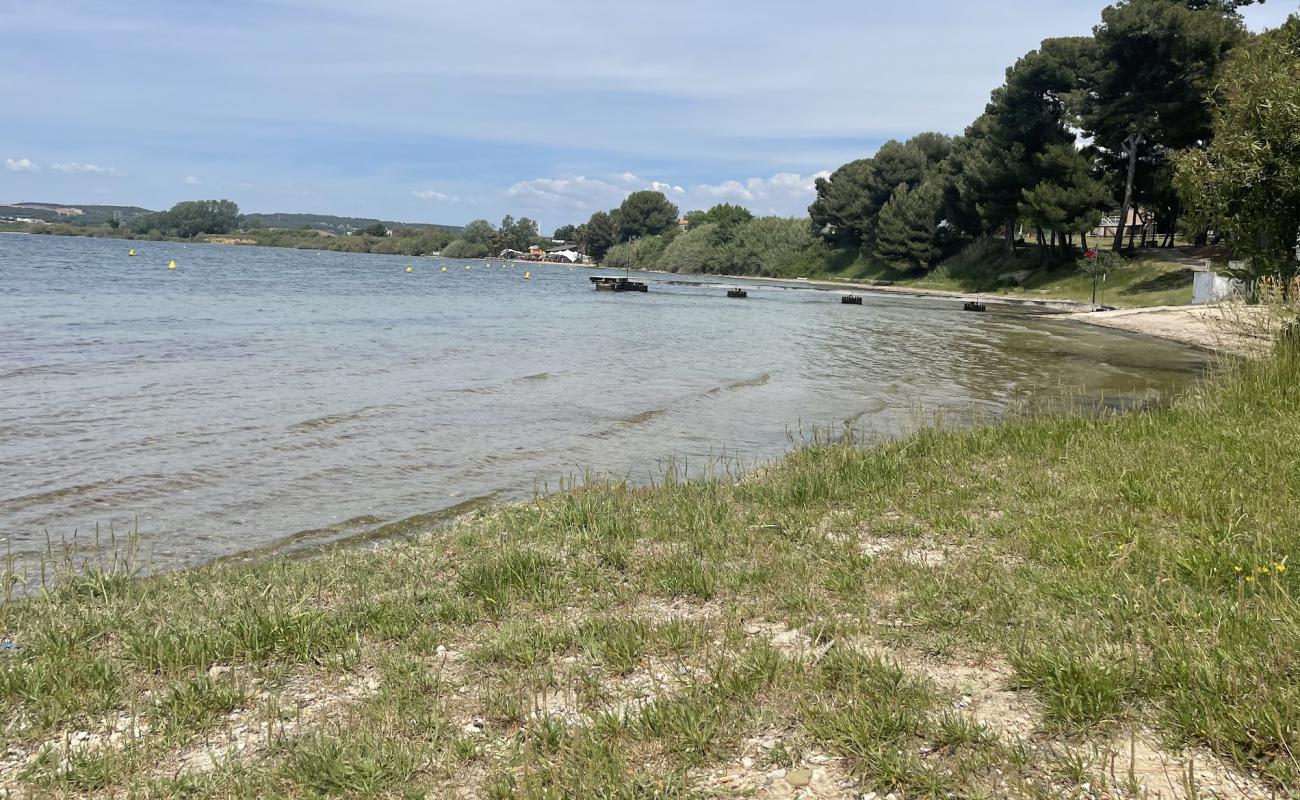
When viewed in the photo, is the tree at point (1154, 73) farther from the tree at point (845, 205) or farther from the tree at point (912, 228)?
the tree at point (845, 205)

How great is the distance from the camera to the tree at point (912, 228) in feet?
291

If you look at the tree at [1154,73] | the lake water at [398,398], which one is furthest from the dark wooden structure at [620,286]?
the tree at [1154,73]

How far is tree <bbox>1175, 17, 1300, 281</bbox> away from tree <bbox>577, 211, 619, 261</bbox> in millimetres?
169779

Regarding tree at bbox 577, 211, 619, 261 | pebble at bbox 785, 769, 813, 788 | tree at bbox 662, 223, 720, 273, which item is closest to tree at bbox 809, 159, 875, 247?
tree at bbox 662, 223, 720, 273

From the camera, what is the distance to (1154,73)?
181ft

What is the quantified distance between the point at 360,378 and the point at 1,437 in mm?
8707

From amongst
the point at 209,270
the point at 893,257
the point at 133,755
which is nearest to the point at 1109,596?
the point at 133,755

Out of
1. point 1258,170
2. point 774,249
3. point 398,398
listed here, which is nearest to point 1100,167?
point 1258,170

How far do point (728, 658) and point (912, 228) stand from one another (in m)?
91.7

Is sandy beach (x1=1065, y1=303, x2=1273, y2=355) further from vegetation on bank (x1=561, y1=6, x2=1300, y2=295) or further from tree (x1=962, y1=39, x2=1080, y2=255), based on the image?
tree (x1=962, y1=39, x2=1080, y2=255)

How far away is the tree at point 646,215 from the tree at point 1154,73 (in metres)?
127

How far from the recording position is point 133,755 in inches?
145

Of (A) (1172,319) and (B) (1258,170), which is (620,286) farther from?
(B) (1258,170)

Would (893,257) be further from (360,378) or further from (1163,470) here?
(1163,470)
